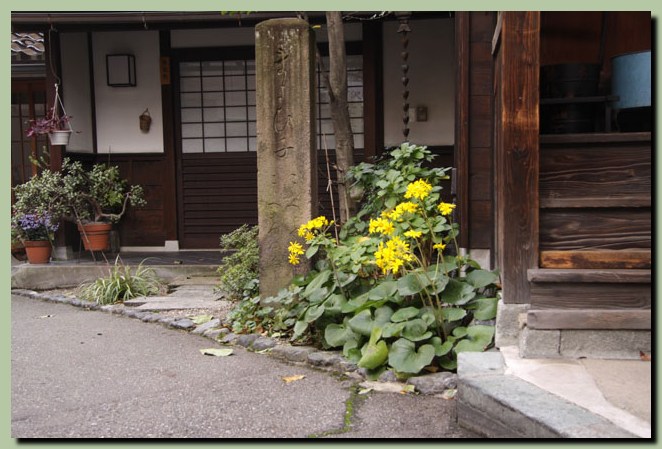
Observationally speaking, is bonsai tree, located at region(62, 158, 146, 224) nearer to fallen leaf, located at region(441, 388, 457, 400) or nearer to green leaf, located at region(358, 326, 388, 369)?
green leaf, located at region(358, 326, 388, 369)

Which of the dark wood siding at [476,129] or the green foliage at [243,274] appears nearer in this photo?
the dark wood siding at [476,129]

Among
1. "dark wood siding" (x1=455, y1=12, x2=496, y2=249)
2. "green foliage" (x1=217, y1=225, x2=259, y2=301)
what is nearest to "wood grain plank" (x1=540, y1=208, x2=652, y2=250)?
"dark wood siding" (x1=455, y1=12, x2=496, y2=249)

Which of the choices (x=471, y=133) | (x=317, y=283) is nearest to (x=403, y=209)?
(x=317, y=283)

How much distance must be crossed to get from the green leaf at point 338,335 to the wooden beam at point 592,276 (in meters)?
1.37

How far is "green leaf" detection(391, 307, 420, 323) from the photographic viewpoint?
475cm

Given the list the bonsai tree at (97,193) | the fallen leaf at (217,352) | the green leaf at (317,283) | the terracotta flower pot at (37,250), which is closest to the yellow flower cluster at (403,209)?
the green leaf at (317,283)

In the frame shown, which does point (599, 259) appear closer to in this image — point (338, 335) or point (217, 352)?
point (338, 335)

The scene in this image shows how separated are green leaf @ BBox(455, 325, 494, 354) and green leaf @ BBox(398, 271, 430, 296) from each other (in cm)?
42

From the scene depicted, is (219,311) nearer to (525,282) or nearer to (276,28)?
(276,28)

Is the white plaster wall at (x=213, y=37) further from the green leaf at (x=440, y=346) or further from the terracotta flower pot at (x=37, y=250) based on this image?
the green leaf at (x=440, y=346)

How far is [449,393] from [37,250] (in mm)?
7068

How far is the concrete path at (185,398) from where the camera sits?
3850 millimetres

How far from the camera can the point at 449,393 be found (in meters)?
4.28

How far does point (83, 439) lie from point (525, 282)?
270 cm
